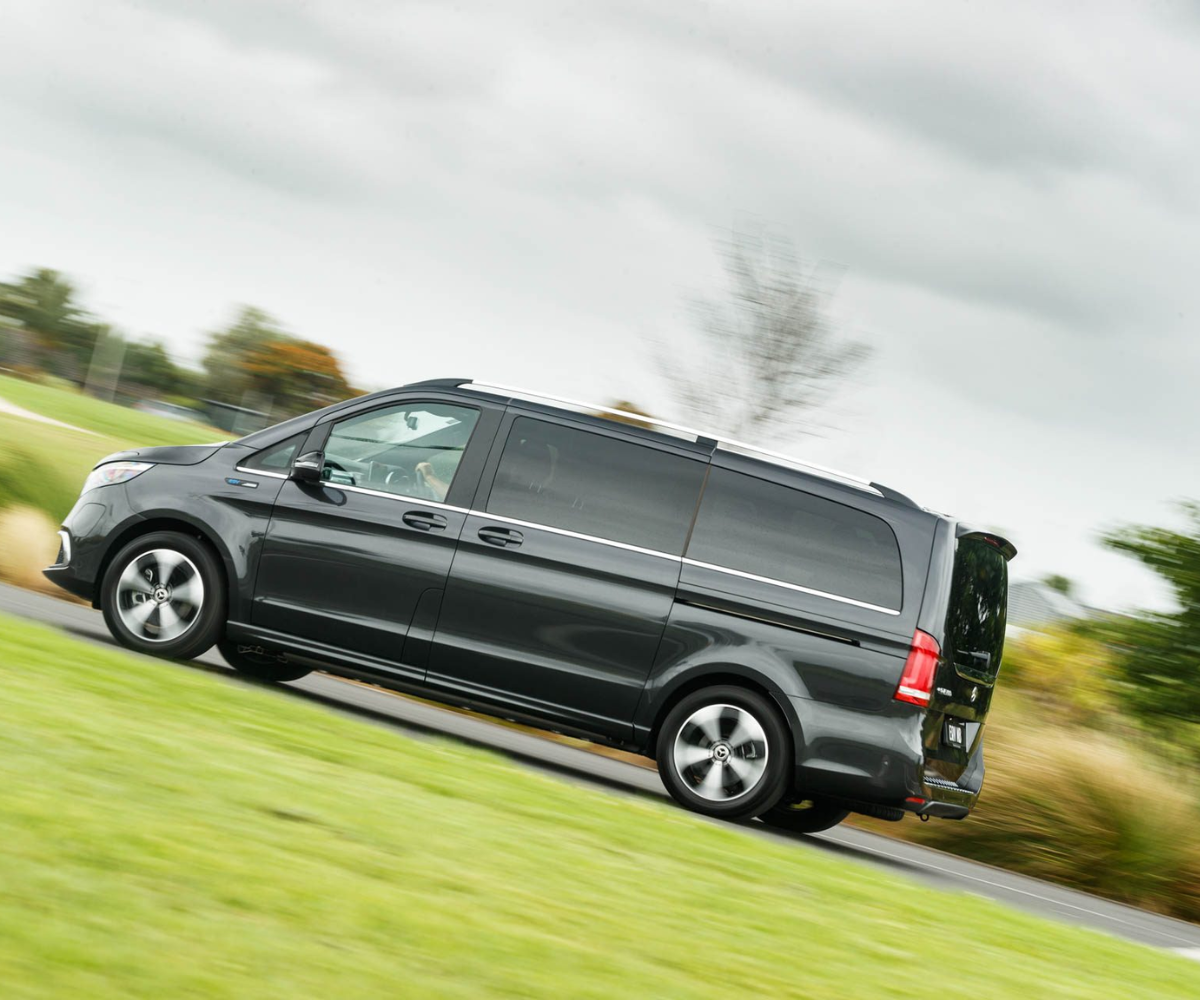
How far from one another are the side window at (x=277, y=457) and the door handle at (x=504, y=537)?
4.38 ft

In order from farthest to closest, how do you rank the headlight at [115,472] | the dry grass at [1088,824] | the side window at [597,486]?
the dry grass at [1088,824]
the headlight at [115,472]
the side window at [597,486]

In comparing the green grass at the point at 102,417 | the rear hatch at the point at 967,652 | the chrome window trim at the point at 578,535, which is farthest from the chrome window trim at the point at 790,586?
the green grass at the point at 102,417

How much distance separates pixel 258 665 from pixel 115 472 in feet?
5.14

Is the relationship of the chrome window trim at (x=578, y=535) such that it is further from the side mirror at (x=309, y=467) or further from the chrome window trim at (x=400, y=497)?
the side mirror at (x=309, y=467)

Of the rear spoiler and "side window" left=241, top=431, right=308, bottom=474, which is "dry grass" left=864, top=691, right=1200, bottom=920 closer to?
the rear spoiler

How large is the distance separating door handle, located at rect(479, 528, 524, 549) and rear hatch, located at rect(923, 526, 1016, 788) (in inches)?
91.8

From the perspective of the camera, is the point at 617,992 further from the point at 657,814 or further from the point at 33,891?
the point at 657,814

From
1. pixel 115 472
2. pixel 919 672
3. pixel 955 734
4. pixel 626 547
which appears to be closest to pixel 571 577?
pixel 626 547

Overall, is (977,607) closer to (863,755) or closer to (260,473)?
(863,755)

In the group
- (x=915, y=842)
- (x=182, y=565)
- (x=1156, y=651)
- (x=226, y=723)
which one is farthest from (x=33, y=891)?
(x=1156, y=651)

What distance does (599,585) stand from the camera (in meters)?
7.89

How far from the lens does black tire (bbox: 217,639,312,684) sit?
918 centimetres

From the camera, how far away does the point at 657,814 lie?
22.0ft

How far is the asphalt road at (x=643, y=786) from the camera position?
808cm
